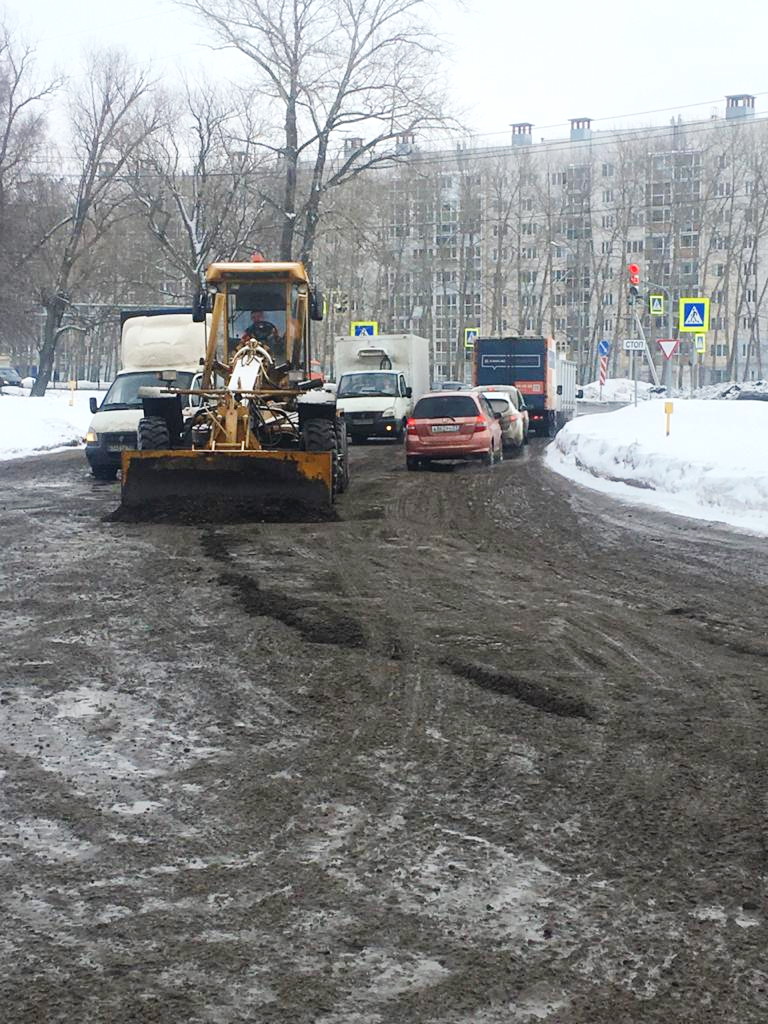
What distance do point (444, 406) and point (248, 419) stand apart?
961 centimetres

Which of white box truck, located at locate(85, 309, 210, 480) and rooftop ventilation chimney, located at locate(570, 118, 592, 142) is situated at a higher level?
rooftop ventilation chimney, located at locate(570, 118, 592, 142)

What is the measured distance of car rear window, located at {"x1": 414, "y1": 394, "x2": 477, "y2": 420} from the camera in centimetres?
2566

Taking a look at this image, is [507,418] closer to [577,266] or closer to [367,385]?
[367,385]

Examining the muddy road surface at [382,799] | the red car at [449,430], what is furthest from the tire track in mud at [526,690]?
the red car at [449,430]

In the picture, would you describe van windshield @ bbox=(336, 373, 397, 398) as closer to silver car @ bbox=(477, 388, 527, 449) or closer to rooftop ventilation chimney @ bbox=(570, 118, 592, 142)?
silver car @ bbox=(477, 388, 527, 449)

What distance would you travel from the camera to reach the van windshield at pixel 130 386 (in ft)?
74.1

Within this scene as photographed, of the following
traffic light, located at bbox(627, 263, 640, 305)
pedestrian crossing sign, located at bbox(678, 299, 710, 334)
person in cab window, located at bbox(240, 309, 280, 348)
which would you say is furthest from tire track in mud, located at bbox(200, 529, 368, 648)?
traffic light, located at bbox(627, 263, 640, 305)

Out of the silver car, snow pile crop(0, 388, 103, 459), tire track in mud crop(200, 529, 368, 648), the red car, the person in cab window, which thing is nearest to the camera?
tire track in mud crop(200, 529, 368, 648)

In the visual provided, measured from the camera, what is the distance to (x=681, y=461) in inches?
771

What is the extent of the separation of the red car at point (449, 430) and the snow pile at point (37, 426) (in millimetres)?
9477

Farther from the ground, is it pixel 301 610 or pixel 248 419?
pixel 248 419

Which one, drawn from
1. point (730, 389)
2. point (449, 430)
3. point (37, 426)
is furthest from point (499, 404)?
point (730, 389)

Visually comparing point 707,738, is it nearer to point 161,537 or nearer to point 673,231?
point 161,537

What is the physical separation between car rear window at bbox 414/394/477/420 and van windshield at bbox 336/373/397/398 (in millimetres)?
8168
